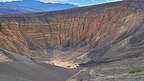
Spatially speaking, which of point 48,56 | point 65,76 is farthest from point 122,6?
point 65,76

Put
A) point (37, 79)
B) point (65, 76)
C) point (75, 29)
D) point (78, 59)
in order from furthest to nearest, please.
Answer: point (75, 29) < point (78, 59) < point (65, 76) < point (37, 79)

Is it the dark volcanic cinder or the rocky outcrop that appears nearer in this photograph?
the dark volcanic cinder

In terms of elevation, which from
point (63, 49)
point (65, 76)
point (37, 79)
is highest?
point (37, 79)

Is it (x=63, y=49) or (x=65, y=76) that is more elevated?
(x=65, y=76)

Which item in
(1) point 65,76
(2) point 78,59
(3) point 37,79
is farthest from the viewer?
(2) point 78,59

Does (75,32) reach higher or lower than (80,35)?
higher

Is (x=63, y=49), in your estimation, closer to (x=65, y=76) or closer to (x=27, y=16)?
(x=27, y=16)

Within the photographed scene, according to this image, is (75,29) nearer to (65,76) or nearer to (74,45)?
(74,45)

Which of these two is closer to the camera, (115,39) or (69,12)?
(115,39)

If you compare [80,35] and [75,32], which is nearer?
[80,35]

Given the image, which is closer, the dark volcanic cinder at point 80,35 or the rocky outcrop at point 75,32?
the dark volcanic cinder at point 80,35
